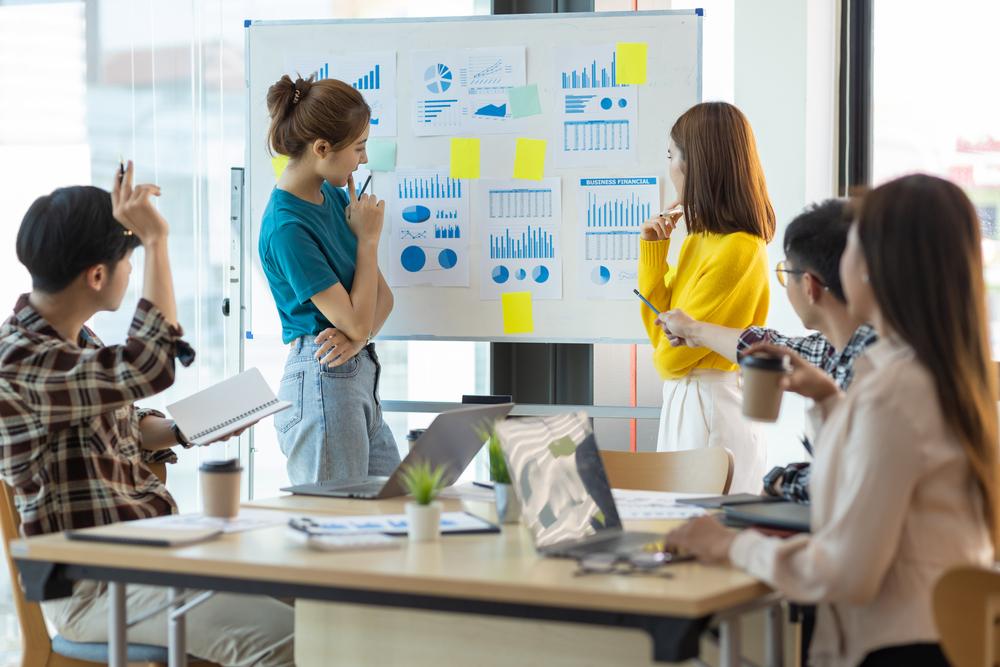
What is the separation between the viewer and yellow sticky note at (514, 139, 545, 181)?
365 cm

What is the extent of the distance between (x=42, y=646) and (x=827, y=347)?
174 cm

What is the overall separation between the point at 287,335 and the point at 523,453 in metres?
1.52

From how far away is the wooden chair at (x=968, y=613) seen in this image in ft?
4.74

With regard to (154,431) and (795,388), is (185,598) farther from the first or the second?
(795,388)

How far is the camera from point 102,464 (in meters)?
2.31

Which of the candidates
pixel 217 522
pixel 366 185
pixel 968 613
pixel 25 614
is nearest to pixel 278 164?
pixel 366 185

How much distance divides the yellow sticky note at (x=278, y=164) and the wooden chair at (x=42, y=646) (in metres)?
1.72

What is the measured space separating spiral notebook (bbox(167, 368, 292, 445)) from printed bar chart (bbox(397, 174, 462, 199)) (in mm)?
1455

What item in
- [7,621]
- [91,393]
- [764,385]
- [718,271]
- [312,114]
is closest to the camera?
[764,385]

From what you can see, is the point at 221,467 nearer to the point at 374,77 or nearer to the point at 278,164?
the point at 278,164

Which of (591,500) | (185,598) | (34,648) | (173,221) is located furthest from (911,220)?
(173,221)

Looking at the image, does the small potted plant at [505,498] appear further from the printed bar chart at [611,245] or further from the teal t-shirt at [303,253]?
the printed bar chart at [611,245]

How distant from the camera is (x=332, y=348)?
3.19 metres

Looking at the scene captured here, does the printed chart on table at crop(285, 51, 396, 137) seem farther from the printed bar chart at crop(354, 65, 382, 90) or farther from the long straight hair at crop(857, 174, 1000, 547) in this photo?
the long straight hair at crop(857, 174, 1000, 547)
